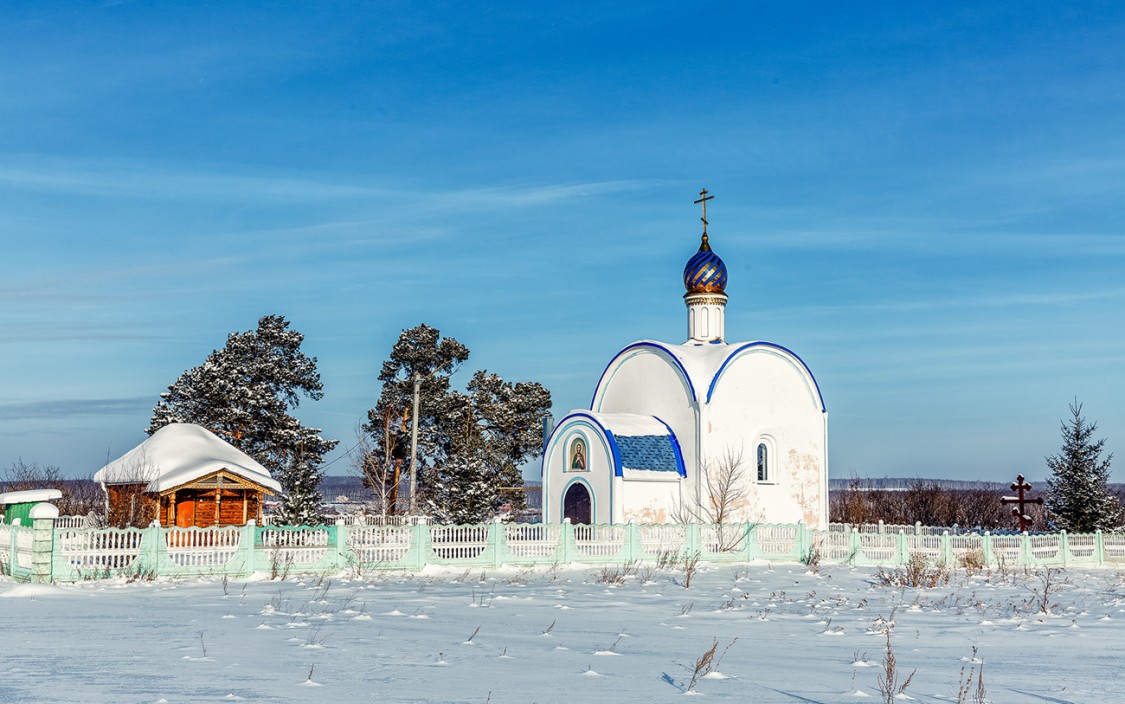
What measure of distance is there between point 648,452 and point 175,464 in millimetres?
11012

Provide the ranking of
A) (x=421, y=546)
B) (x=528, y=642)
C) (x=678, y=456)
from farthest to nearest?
(x=678, y=456) → (x=421, y=546) → (x=528, y=642)

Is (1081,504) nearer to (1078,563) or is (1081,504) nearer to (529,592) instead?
(1078,563)

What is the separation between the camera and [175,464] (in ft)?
85.5

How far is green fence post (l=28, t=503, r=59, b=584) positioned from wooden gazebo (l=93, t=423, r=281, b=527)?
9.65 meters

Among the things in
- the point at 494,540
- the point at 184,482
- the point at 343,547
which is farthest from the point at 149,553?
the point at 184,482

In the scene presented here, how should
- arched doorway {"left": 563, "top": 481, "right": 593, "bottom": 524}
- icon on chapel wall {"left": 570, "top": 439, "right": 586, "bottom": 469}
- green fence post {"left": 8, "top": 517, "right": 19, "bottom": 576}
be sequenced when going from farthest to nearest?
icon on chapel wall {"left": 570, "top": 439, "right": 586, "bottom": 469}, arched doorway {"left": 563, "top": 481, "right": 593, "bottom": 524}, green fence post {"left": 8, "top": 517, "right": 19, "bottom": 576}

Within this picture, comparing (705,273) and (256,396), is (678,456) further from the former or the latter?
(256,396)

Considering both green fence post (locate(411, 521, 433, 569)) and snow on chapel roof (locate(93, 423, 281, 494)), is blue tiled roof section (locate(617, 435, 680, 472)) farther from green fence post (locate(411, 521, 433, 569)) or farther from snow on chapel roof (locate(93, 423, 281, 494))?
snow on chapel roof (locate(93, 423, 281, 494))

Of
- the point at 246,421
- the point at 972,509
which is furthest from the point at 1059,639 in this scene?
the point at 972,509

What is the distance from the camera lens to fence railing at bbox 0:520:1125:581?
1534 cm

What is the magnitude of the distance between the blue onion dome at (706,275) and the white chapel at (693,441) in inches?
57.9

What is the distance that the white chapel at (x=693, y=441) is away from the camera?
25500 millimetres

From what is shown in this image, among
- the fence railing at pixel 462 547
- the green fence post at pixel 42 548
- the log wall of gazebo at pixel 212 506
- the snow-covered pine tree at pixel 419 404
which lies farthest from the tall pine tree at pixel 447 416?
the green fence post at pixel 42 548

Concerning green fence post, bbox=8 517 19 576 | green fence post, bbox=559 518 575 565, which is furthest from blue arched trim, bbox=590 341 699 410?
green fence post, bbox=8 517 19 576
